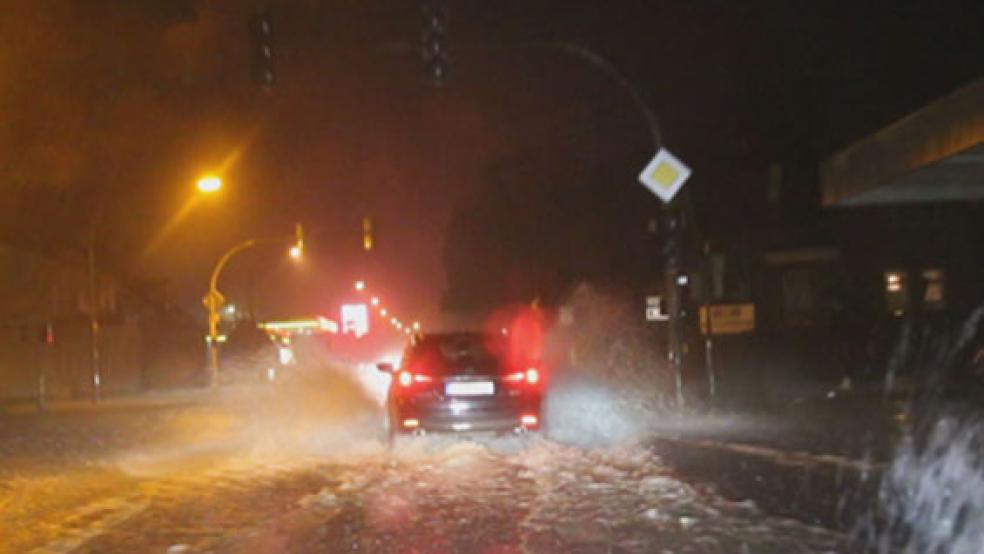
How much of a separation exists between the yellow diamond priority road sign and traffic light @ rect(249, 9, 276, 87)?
6.25m

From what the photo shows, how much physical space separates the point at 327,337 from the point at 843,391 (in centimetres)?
3673

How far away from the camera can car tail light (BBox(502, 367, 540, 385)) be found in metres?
15.2

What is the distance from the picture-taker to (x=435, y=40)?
55.9 ft

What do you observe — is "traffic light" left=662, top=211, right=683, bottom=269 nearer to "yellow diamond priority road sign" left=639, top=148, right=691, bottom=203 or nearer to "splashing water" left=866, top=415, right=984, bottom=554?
"yellow diamond priority road sign" left=639, top=148, right=691, bottom=203

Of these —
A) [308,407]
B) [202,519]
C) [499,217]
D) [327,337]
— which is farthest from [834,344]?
[499,217]

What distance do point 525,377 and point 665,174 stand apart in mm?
5877

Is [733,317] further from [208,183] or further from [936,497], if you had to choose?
[936,497]

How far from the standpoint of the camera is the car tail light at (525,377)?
597 inches

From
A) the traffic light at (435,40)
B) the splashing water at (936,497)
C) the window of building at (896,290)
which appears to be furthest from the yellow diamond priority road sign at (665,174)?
the window of building at (896,290)

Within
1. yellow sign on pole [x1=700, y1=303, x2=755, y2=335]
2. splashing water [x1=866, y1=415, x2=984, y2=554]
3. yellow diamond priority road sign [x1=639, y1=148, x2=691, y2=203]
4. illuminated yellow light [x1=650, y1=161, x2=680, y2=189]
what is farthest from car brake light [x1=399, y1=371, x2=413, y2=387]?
yellow sign on pole [x1=700, y1=303, x2=755, y2=335]

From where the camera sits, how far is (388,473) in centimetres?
1322

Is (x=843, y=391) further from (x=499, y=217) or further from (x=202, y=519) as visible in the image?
(x=499, y=217)

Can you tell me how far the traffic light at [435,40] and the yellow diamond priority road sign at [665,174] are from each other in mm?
4287

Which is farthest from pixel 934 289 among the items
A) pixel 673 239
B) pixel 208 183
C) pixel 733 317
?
pixel 208 183
